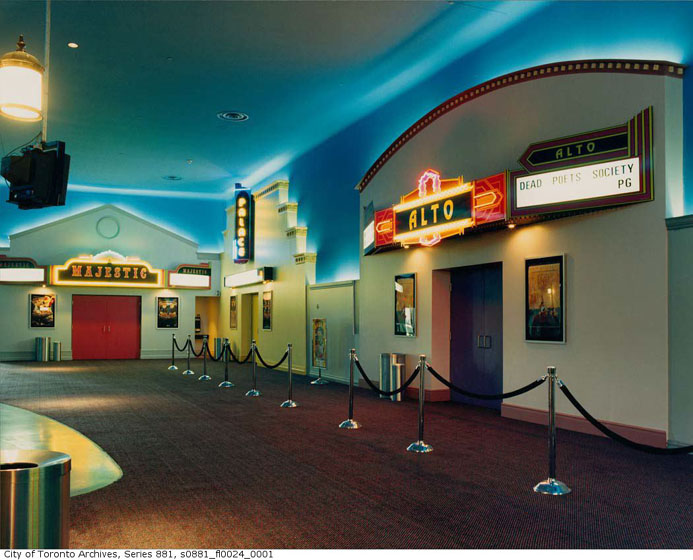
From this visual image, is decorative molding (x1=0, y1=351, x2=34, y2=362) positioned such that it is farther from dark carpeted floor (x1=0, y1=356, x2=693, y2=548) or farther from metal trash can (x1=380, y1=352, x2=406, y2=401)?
metal trash can (x1=380, y1=352, x2=406, y2=401)

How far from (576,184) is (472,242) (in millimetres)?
2669

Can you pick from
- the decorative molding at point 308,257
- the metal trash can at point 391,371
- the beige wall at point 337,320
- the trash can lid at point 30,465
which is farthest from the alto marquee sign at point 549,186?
the trash can lid at point 30,465

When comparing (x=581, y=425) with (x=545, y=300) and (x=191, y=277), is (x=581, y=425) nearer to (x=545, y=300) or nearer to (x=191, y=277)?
(x=545, y=300)

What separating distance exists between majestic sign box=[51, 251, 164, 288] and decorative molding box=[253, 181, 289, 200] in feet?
17.2

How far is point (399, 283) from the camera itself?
12.7 meters

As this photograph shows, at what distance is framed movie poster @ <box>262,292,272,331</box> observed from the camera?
19.6 meters

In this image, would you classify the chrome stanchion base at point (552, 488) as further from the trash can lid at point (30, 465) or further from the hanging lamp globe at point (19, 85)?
the hanging lamp globe at point (19, 85)

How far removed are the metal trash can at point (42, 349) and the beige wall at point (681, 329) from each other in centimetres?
2001

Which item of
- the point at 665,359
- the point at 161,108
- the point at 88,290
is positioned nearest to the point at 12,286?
the point at 88,290

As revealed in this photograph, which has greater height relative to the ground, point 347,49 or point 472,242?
point 347,49

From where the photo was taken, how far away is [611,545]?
4.40 meters

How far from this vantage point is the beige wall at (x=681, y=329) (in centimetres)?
718

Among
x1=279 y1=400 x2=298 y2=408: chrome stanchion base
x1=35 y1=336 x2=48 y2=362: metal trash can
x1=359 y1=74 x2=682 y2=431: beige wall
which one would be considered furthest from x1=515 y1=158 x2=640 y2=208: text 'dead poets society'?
x1=35 y1=336 x2=48 y2=362: metal trash can

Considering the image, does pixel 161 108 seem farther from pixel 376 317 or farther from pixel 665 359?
pixel 665 359
